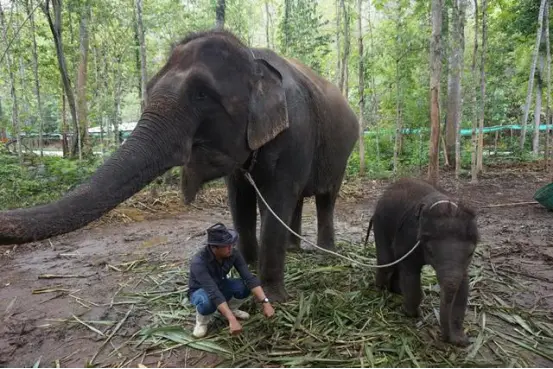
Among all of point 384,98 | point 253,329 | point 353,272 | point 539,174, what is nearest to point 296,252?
point 353,272

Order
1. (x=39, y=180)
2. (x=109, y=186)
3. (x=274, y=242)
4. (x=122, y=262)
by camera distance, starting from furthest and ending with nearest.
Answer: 1. (x=39, y=180)
2. (x=122, y=262)
3. (x=274, y=242)
4. (x=109, y=186)

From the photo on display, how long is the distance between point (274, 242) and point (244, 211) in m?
0.82

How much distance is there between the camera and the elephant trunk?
2223 mm

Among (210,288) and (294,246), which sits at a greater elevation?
(210,288)

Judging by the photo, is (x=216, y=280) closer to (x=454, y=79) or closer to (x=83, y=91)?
(x=83, y=91)

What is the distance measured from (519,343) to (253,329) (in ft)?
6.55

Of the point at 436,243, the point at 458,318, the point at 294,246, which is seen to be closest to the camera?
the point at 436,243

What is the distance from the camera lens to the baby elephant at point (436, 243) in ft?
9.86

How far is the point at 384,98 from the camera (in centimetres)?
1753

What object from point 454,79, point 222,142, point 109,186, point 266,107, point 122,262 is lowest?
point 122,262

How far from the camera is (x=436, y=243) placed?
10.1 ft

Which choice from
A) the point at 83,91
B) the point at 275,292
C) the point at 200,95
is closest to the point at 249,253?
the point at 275,292

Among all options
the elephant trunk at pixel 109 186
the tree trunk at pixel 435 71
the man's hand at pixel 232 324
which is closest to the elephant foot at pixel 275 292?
the man's hand at pixel 232 324

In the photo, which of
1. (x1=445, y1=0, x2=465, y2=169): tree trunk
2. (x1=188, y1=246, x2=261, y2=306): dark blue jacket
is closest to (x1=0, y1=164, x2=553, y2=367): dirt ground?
(x1=188, y1=246, x2=261, y2=306): dark blue jacket
